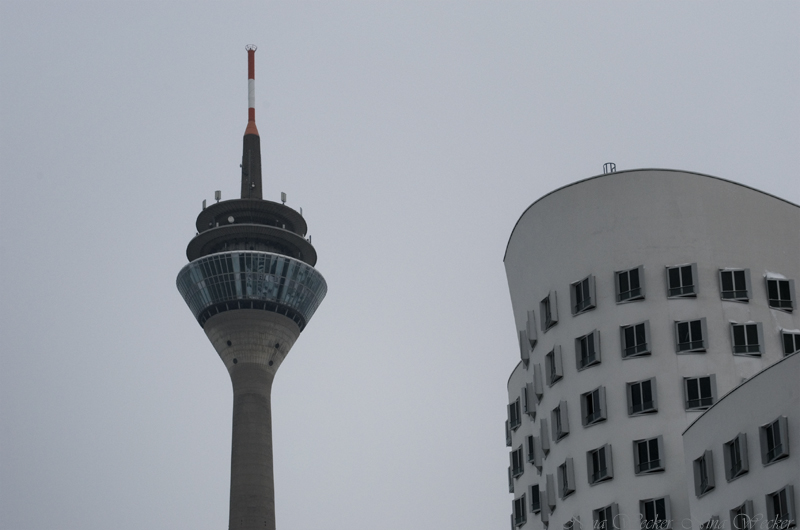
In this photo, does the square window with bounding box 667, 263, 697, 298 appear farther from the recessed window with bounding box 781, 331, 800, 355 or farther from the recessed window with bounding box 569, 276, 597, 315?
the recessed window with bounding box 781, 331, 800, 355

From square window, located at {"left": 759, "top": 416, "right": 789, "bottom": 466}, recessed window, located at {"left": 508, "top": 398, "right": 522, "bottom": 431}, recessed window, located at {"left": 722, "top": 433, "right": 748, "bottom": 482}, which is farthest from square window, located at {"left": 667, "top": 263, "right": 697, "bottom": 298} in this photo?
square window, located at {"left": 759, "top": 416, "right": 789, "bottom": 466}

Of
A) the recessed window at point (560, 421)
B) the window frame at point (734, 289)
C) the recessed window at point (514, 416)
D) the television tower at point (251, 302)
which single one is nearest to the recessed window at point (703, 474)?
the window frame at point (734, 289)

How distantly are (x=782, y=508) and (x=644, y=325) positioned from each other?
17734mm

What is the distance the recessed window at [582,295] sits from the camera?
60.8 m

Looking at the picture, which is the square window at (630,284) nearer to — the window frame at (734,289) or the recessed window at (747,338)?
the window frame at (734,289)

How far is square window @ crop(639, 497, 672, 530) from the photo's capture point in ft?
178

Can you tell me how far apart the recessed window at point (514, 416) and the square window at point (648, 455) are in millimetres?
13846

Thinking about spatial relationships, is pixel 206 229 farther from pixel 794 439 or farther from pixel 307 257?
pixel 794 439

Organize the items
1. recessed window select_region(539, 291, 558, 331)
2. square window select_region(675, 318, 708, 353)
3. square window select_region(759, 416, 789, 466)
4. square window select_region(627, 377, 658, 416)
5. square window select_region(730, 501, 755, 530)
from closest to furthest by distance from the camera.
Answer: square window select_region(759, 416, 789, 466) < square window select_region(730, 501, 755, 530) < square window select_region(627, 377, 658, 416) < square window select_region(675, 318, 708, 353) < recessed window select_region(539, 291, 558, 331)

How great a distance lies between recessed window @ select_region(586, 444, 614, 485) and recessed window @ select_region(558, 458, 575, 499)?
1384 mm

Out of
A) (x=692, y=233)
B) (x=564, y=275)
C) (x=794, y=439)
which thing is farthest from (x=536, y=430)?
(x=794, y=439)

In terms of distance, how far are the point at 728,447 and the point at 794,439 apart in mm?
5298

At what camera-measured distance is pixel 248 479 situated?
402 feet

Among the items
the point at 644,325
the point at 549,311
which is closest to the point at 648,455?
the point at 644,325
